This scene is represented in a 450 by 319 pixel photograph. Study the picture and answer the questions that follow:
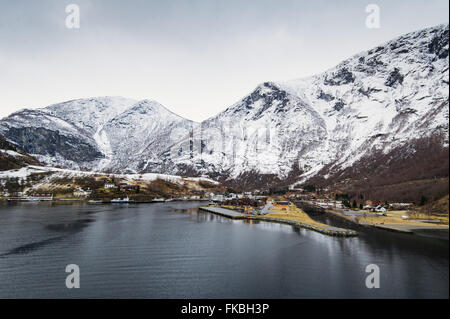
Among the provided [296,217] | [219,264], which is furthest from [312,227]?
[219,264]

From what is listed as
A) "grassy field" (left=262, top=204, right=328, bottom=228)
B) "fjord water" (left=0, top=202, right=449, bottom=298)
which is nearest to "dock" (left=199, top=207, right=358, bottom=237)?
"grassy field" (left=262, top=204, right=328, bottom=228)

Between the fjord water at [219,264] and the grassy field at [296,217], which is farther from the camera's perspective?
the grassy field at [296,217]

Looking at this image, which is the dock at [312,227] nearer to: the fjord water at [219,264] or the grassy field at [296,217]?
the grassy field at [296,217]

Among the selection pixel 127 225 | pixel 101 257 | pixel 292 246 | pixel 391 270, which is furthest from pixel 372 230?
pixel 127 225

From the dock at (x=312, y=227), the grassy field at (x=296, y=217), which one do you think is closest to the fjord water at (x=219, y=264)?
the dock at (x=312, y=227)

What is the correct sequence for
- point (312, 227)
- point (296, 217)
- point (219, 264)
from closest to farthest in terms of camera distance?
point (219, 264) < point (312, 227) < point (296, 217)

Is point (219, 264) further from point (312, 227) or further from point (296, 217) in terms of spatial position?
point (296, 217)

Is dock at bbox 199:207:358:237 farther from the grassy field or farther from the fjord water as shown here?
the fjord water

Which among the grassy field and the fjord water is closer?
the fjord water
